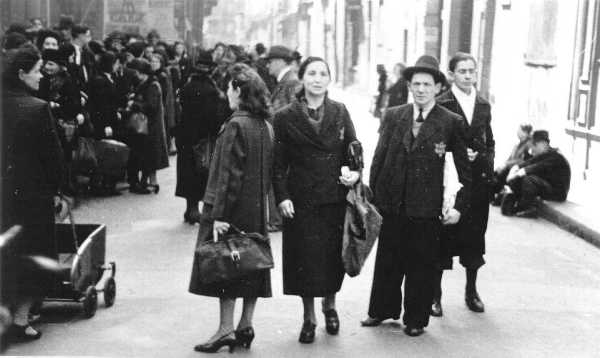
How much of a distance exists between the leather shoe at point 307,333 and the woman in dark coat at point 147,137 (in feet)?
21.5

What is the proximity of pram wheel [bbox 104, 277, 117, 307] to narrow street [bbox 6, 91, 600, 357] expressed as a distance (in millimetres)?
64

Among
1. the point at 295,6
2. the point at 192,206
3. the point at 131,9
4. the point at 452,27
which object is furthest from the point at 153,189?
the point at 295,6

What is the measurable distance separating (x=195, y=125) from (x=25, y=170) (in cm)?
432

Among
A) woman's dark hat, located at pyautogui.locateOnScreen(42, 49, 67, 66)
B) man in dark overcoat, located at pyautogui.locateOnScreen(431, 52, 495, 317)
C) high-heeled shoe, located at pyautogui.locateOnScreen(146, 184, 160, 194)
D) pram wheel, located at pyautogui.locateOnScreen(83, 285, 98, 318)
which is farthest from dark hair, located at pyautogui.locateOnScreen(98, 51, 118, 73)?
man in dark overcoat, located at pyautogui.locateOnScreen(431, 52, 495, 317)

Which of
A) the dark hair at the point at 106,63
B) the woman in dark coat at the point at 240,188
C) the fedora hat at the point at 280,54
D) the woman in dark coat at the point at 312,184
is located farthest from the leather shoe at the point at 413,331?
the dark hair at the point at 106,63

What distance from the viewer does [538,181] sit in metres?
12.4

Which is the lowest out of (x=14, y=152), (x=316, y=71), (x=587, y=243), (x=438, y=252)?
(x=587, y=243)

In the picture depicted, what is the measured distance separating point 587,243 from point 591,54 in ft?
15.4

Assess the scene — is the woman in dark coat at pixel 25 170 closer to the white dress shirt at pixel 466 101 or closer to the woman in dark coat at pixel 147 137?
the white dress shirt at pixel 466 101

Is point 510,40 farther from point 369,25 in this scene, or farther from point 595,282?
point 369,25

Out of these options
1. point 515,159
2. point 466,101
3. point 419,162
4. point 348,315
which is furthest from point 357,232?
point 515,159

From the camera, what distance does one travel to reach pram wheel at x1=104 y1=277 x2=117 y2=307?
23.5 feet

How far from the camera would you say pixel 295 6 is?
6669 cm

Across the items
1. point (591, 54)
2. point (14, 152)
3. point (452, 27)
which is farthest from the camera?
point (452, 27)
